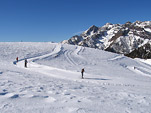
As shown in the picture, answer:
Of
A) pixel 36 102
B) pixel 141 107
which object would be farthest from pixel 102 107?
pixel 36 102

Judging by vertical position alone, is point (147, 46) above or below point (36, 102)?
above

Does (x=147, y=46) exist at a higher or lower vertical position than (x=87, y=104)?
higher

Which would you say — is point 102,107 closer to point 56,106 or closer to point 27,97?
point 56,106

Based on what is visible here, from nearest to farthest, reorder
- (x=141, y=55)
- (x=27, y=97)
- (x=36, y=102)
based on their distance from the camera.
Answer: (x=36, y=102), (x=27, y=97), (x=141, y=55)

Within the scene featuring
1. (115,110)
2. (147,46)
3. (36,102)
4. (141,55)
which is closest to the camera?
(115,110)

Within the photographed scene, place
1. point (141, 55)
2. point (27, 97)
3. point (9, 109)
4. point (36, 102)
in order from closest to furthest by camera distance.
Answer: point (9, 109) → point (36, 102) → point (27, 97) → point (141, 55)

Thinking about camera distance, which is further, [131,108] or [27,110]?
[131,108]

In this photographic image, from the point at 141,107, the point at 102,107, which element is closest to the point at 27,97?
the point at 102,107

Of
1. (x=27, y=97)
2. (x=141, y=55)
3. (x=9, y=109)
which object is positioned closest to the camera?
(x=9, y=109)

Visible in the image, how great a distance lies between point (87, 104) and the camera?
21.0 ft

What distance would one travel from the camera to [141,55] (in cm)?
16512

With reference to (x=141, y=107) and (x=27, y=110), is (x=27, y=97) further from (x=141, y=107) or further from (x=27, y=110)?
(x=141, y=107)

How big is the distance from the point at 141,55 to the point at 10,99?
181 meters

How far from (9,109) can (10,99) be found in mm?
1196
